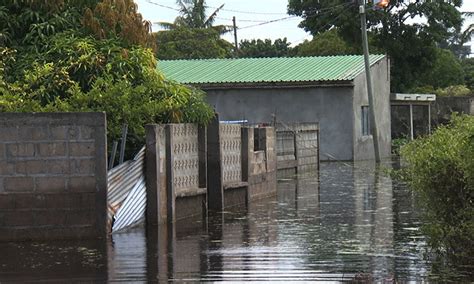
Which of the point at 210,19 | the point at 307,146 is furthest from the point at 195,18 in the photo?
the point at 307,146

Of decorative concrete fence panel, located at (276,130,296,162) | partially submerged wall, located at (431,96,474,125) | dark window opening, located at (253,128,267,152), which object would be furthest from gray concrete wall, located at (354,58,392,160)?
dark window opening, located at (253,128,267,152)

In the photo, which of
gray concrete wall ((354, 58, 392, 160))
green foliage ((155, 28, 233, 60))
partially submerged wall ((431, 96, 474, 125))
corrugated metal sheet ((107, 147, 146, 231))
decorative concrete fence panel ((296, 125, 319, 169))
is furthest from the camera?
green foliage ((155, 28, 233, 60))

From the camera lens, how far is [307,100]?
1559 inches

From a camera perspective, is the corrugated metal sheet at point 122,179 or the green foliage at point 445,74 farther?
the green foliage at point 445,74

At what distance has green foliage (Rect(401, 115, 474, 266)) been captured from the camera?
10.7 metres

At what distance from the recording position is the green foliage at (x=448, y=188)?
10.7 m

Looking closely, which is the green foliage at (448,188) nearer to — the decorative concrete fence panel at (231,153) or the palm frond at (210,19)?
the decorative concrete fence panel at (231,153)

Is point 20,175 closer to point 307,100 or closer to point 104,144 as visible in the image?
point 104,144

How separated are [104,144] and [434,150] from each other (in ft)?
17.4

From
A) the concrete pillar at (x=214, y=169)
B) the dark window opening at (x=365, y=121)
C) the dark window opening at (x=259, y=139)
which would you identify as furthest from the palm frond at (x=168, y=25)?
the concrete pillar at (x=214, y=169)

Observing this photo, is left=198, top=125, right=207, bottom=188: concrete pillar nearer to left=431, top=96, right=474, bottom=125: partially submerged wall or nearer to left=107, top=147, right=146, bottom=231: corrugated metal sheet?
left=107, top=147, right=146, bottom=231: corrugated metal sheet

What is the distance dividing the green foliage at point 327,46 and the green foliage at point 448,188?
4910 cm

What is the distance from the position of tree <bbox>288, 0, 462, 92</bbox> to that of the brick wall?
39182 mm

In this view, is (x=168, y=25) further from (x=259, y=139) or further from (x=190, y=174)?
(x=190, y=174)
